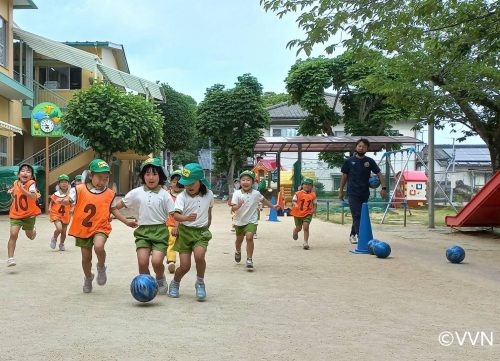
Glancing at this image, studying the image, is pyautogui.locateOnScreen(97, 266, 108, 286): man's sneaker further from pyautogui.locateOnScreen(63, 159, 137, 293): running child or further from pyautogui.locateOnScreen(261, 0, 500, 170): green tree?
pyautogui.locateOnScreen(261, 0, 500, 170): green tree

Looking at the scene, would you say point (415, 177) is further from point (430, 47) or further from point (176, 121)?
point (176, 121)

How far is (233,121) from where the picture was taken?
37344 millimetres

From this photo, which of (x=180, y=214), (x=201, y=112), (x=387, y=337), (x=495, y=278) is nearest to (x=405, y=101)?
(x=495, y=278)

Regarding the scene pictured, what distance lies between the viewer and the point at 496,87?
13828mm

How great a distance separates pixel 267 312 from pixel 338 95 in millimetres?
30920

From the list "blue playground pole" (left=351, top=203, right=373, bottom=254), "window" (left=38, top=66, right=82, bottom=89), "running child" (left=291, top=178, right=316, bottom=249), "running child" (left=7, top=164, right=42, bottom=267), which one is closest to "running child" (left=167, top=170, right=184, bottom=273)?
"running child" (left=7, top=164, right=42, bottom=267)

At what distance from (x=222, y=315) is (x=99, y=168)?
230cm

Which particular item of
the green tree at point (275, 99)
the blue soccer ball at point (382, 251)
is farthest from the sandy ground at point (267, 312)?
the green tree at point (275, 99)

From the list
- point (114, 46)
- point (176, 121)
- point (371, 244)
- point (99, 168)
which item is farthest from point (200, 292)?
point (176, 121)

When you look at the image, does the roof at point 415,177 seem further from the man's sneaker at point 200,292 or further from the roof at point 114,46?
the man's sneaker at point 200,292

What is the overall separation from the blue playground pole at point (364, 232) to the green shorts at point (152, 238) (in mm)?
5032

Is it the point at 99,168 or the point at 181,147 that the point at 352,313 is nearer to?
the point at 99,168

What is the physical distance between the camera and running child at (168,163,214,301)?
591 cm

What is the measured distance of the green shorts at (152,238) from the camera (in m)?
5.92
